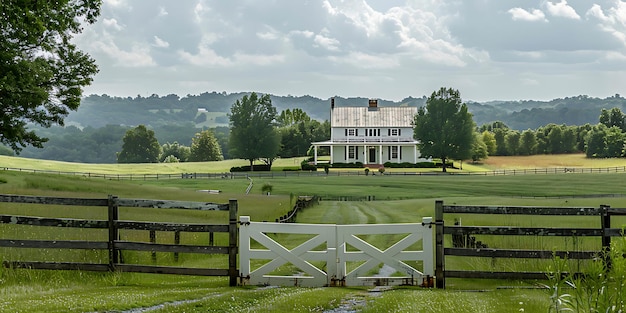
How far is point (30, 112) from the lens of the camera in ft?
142

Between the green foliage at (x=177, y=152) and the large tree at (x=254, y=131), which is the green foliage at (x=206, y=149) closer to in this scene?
the green foliage at (x=177, y=152)

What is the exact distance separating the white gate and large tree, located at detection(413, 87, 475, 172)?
299ft

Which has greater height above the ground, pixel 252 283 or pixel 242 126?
pixel 242 126

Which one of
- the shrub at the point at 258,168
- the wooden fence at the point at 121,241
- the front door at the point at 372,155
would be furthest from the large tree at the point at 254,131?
the wooden fence at the point at 121,241

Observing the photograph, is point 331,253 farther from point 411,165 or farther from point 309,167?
point 411,165

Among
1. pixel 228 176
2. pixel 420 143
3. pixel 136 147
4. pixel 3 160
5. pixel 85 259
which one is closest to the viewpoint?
pixel 85 259

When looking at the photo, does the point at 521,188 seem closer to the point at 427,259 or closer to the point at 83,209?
the point at 83,209

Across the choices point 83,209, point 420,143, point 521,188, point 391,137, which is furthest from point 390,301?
point 391,137

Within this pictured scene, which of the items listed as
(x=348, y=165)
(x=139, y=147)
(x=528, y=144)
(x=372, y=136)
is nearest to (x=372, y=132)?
(x=372, y=136)

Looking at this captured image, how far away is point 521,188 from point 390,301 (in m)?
60.6

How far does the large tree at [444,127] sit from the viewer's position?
10588 cm

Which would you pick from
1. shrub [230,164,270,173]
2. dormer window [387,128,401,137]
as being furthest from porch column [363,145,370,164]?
shrub [230,164,270,173]

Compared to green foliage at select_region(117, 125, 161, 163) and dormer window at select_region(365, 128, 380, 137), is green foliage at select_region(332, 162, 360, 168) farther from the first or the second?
green foliage at select_region(117, 125, 161, 163)

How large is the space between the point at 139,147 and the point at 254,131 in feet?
147
